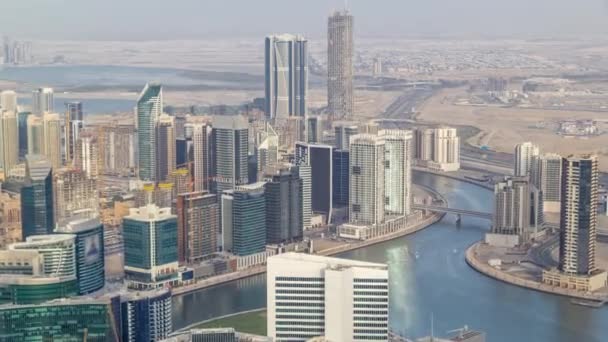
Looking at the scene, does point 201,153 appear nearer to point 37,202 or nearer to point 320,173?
point 320,173

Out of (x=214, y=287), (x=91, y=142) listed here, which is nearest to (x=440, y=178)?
(x=91, y=142)

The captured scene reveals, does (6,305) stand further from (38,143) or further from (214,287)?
(38,143)

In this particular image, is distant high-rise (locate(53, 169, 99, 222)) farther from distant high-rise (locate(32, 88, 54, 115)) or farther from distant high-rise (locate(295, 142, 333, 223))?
distant high-rise (locate(295, 142, 333, 223))

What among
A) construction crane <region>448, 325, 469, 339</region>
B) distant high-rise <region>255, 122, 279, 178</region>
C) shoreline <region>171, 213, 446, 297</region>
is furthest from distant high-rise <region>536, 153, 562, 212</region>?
construction crane <region>448, 325, 469, 339</region>

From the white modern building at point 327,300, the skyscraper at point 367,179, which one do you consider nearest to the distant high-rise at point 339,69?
the skyscraper at point 367,179

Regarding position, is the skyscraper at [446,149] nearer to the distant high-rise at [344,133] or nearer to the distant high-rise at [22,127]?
the distant high-rise at [344,133]
